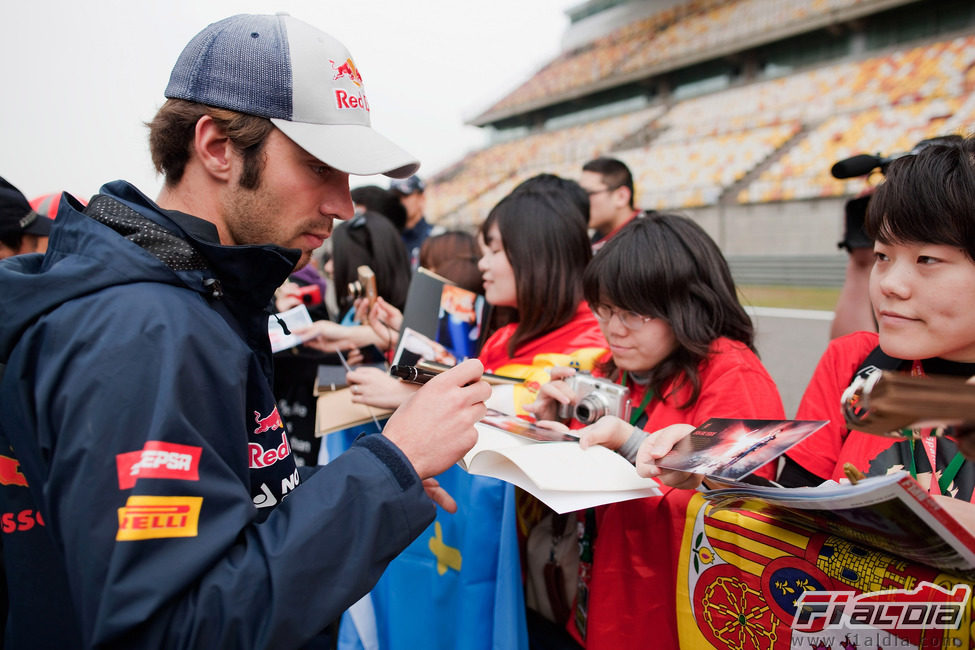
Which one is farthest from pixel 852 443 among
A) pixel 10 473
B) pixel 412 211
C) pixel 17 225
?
pixel 412 211

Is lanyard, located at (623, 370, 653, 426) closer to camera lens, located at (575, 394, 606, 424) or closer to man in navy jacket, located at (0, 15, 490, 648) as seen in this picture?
camera lens, located at (575, 394, 606, 424)

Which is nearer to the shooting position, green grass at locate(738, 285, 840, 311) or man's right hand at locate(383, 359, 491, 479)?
man's right hand at locate(383, 359, 491, 479)

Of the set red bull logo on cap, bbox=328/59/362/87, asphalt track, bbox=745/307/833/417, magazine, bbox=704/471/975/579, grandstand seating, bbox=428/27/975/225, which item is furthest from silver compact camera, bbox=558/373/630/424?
grandstand seating, bbox=428/27/975/225

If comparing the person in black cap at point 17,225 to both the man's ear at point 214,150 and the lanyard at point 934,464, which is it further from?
the lanyard at point 934,464

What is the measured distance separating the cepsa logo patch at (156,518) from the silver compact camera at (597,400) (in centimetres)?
103

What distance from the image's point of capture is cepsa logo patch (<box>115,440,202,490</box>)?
2.77ft

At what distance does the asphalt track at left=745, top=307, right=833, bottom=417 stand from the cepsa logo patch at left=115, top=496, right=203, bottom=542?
469 cm

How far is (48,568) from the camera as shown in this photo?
1041 millimetres

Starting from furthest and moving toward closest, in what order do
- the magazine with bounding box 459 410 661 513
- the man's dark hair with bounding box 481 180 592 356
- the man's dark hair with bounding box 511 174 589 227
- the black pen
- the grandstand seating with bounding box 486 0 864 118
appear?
1. the grandstand seating with bounding box 486 0 864 118
2. the man's dark hair with bounding box 511 174 589 227
3. the man's dark hair with bounding box 481 180 592 356
4. the black pen
5. the magazine with bounding box 459 410 661 513

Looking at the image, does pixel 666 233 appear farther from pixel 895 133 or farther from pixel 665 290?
pixel 895 133

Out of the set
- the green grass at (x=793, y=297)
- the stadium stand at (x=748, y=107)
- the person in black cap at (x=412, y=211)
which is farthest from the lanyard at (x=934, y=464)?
the stadium stand at (x=748, y=107)

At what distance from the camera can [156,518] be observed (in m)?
0.84

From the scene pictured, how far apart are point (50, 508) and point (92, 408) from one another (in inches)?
6.7

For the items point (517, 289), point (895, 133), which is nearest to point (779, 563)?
point (517, 289)
